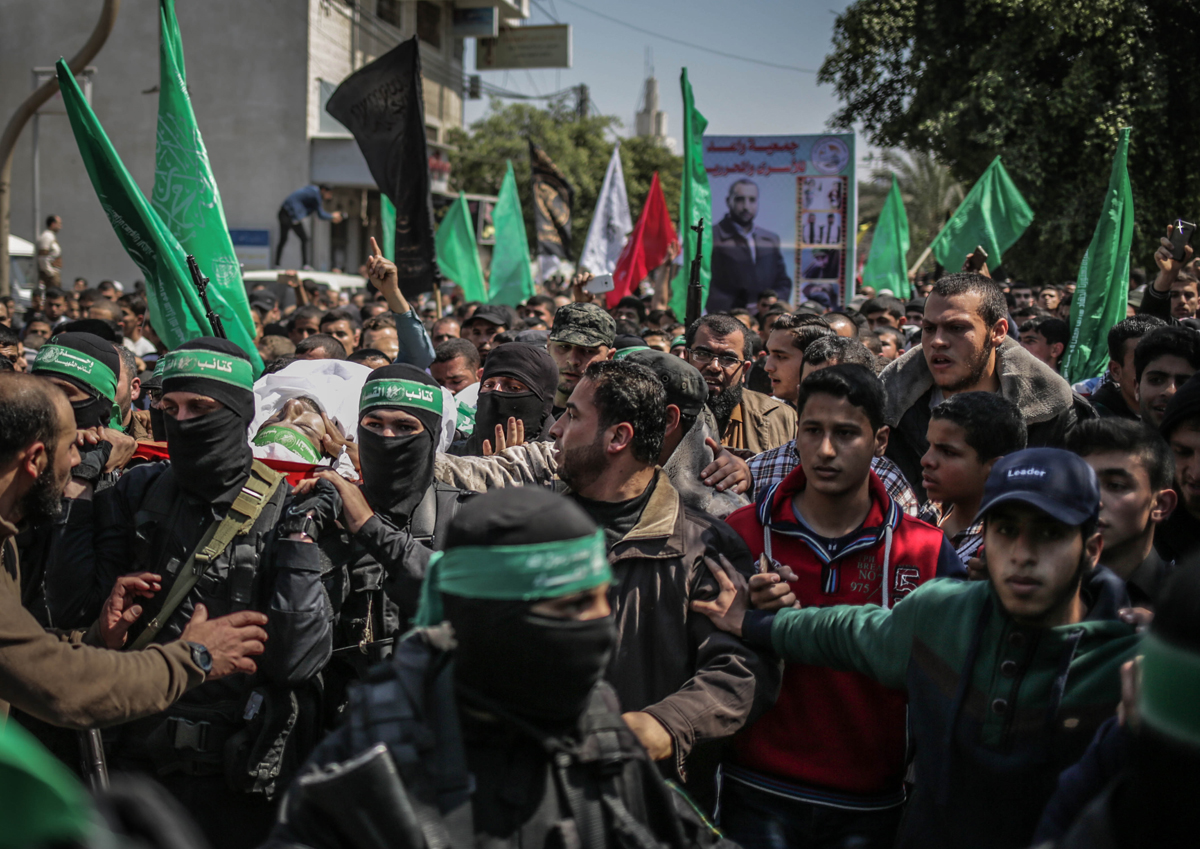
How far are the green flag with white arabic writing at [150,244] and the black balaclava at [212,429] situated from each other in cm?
238

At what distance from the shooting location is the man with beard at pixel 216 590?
2.91 m

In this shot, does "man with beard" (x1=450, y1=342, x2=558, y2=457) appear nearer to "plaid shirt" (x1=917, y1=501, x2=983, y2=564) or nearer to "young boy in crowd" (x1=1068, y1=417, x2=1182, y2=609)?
"plaid shirt" (x1=917, y1=501, x2=983, y2=564)

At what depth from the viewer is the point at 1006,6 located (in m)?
18.5

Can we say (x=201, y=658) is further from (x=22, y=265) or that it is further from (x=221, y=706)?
(x=22, y=265)

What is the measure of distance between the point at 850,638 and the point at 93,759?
2147 mm

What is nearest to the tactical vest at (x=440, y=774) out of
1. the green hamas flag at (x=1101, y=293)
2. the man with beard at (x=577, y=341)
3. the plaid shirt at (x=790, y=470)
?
the plaid shirt at (x=790, y=470)

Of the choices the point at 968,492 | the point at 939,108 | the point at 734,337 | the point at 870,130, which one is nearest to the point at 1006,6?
the point at 939,108

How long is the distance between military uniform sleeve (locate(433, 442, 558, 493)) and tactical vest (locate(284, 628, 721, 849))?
2047 mm

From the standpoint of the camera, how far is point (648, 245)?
→ 12742 millimetres

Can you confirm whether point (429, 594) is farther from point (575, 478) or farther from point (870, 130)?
point (870, 130)

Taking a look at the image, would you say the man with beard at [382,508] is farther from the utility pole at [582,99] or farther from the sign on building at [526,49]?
the utility pole at [582,99]

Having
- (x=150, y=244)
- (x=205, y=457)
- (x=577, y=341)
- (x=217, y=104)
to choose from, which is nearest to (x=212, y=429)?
(x=205, y=457)

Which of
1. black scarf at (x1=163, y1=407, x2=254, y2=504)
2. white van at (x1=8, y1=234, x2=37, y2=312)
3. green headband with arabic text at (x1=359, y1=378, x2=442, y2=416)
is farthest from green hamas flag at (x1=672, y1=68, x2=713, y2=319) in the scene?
white van at (x1=8, y1=234, x2=37, y2=312)

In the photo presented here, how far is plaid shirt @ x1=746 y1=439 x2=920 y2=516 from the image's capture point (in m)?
3.78
